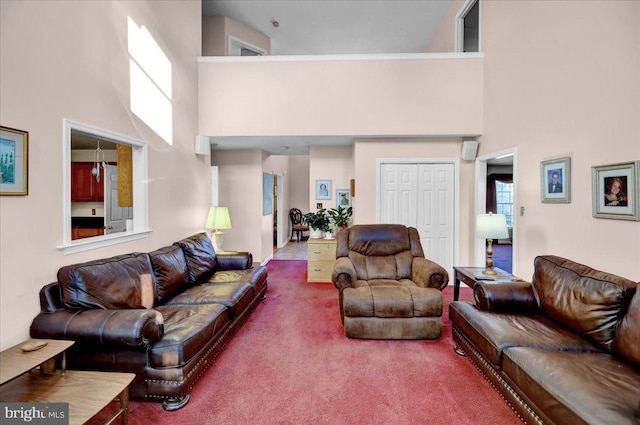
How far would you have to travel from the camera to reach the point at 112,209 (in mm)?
4562

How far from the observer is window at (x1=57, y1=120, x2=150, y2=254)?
232 cm

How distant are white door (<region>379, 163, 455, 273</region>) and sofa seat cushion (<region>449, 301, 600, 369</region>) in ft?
7.75

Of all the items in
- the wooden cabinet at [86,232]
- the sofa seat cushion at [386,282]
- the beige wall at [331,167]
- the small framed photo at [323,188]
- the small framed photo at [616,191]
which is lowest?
the sofa seat cushion at [386,282]

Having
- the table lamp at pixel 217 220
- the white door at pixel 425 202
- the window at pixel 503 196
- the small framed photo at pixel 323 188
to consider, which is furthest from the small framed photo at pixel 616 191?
the window at pixel 503 196

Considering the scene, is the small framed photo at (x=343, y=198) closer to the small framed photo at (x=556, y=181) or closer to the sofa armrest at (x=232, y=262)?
the sofa armrest at (x=232, y=262)

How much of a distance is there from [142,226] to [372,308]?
101 inches

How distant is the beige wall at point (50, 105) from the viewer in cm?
192

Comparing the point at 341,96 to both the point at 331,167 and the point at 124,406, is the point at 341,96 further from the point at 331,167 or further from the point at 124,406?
the point at 124,406

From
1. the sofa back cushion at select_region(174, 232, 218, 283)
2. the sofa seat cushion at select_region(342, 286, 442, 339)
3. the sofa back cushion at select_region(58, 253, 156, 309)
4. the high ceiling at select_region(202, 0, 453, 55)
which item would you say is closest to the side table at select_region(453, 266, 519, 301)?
the sofa seat cushion at select_region(342, 286, 442, 339)

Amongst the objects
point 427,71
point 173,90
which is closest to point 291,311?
point 173,90

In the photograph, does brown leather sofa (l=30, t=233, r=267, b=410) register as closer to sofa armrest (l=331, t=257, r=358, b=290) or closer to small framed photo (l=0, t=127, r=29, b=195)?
small framed photo (l=0, t=127, r=29, b=195)

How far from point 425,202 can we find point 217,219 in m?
3.20

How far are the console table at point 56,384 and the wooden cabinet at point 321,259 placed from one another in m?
3.43

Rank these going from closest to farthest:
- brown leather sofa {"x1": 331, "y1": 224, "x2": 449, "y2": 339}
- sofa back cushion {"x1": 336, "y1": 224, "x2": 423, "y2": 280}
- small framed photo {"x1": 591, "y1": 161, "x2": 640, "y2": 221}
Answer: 1. small framed photo {"x1": 591, "y1": 161, "x2": 640, "y2": 221}
2. brown leather sofa {"x1": 331, "y1": 224, "x2": 449, "y2": 339}
3. sofa back cushion {"x1": 336, "y1": 224, "x2": 423, "y2": 280}
